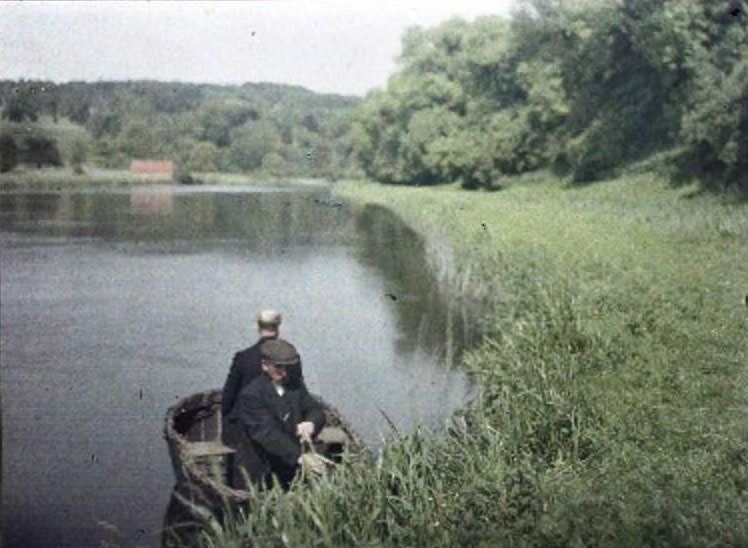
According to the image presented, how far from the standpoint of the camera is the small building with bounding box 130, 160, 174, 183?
23266 millimetres

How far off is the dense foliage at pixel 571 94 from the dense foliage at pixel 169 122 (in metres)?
12.5

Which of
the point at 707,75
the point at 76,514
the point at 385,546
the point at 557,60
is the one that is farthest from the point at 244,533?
the point at 557,60

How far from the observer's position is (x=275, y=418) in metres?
7.54

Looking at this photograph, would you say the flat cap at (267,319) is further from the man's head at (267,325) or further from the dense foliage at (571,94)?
the dense foliage at (571,94)

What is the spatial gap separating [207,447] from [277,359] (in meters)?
1.57

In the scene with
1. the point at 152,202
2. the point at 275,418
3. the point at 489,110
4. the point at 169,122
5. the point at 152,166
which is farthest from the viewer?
the point at 489,110

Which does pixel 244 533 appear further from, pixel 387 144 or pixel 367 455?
pixel 387 144

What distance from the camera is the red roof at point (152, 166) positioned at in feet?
72.5

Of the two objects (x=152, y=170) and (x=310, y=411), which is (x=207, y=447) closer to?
(x=310, y=411)

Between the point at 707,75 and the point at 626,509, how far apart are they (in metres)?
28.0

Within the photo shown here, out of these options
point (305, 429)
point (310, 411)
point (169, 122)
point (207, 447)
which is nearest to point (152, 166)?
point (169, 122)

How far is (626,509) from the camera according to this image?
6.25m

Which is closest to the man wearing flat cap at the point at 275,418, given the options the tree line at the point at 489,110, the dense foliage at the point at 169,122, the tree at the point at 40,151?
the dense foliage at the point at 169,122

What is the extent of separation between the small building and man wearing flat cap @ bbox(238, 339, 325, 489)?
15.4m
